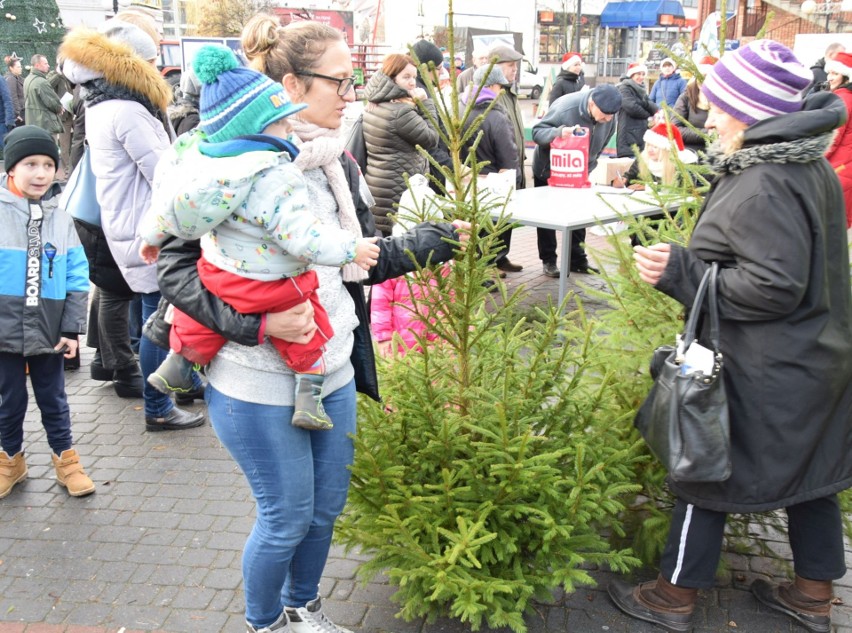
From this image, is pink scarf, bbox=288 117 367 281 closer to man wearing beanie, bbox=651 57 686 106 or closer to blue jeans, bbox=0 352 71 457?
blue jeans, bbox=0 352 71 457

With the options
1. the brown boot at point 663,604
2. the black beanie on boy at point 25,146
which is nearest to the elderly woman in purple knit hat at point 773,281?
the brown boot at point 663,604

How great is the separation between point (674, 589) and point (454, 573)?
35.0 inches

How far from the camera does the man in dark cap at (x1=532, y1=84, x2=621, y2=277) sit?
7312mm

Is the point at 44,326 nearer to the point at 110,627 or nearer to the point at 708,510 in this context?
the point at 110,627

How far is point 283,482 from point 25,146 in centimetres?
247

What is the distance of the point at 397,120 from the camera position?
5.99 metres

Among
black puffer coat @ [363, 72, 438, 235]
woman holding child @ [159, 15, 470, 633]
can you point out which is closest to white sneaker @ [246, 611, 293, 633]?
woman holding child @ [159, 15, 470, 633]

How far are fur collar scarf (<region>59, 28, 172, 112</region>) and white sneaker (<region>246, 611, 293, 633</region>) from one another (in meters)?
3.13

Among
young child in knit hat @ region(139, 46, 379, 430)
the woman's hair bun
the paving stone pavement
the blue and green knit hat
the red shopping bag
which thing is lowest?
the paving stone pavement

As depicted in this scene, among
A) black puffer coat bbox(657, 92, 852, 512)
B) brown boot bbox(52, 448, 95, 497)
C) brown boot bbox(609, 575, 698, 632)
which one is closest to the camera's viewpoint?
black puffer coat bbox(657, 92, 852, 512)

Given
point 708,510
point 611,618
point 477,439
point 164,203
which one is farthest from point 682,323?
point 164,203

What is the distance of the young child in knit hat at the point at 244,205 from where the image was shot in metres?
2.12

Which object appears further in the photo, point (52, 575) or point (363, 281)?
point (52, 575)

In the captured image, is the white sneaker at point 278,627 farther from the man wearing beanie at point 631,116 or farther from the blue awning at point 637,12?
the blue awning at point 637,12
